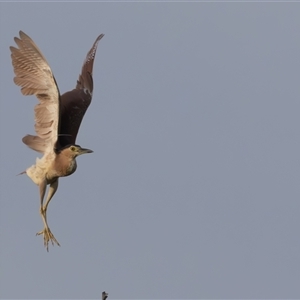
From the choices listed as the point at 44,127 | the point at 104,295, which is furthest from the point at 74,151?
→ the point at 104,295

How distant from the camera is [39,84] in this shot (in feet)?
Result: 62.2

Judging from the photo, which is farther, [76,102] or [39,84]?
[76,102]

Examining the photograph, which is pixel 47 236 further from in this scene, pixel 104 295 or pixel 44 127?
pixel 104 295

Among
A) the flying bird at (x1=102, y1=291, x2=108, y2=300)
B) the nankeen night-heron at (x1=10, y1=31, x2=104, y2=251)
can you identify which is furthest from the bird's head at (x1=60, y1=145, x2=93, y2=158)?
the flying bird at (x1=102, y1=291, x2=108, y2=300)

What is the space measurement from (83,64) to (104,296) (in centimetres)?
1097

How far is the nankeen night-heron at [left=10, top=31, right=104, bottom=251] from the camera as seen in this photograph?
61.9ft

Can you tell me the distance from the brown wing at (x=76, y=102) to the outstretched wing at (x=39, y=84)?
367mm

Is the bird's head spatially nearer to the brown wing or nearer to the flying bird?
the brown wing

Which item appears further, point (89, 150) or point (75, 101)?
point (75, 101)

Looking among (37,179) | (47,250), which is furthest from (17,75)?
(47,250)

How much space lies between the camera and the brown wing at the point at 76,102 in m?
20.1

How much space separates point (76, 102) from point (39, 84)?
2.26 m

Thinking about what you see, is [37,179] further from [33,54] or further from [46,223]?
[33,54]

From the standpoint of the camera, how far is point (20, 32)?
61.8 ft
